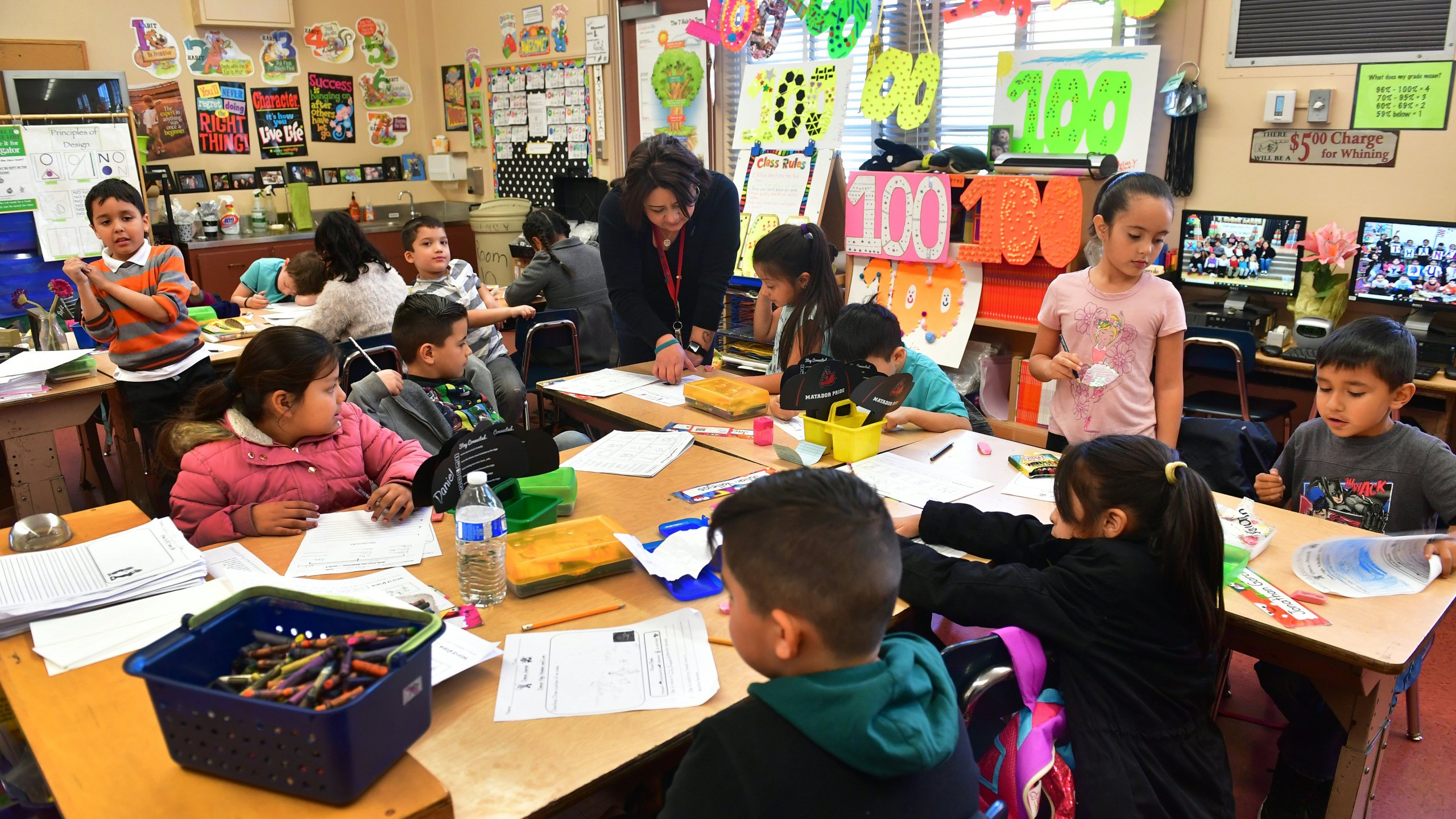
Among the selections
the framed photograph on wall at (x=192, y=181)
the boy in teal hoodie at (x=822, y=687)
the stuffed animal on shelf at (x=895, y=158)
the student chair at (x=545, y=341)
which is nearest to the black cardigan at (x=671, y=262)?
the student chair at (x=545, y=341)

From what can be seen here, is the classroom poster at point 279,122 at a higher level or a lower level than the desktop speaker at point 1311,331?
higher

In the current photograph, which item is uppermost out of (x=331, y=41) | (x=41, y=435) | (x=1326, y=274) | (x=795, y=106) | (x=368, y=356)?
(x=331, y=41)

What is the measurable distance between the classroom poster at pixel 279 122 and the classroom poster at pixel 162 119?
0.48 meters

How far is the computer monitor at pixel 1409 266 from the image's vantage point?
335 centimetres

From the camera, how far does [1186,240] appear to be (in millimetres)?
3939

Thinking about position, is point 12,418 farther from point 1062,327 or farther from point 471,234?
point 471,234

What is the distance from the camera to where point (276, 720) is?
1.04 m

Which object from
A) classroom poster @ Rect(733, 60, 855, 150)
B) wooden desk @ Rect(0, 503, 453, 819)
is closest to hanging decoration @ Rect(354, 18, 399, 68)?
classroom poster @ Rect(733, 60, 855, 150)

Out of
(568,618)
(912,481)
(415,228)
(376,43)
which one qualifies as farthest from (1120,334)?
(376,43)

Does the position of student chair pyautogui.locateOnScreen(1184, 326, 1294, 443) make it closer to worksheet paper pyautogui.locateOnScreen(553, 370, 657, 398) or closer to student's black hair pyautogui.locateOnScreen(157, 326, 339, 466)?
worksheet paper pyautogui.locateOnScreen(553, 370, 657, 398)

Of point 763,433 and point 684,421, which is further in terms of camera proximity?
point 684,421

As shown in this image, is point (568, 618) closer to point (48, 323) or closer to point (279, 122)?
point (48, 323)

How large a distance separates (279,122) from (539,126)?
6.20ft

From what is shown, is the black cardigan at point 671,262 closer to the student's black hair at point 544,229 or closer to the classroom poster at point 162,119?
the student's black hair at point 544,229
